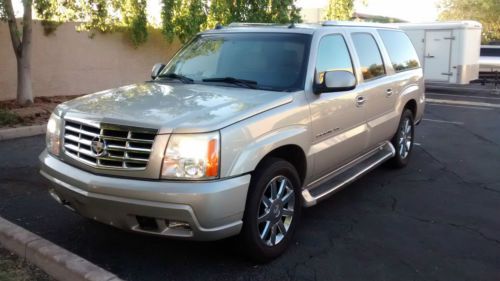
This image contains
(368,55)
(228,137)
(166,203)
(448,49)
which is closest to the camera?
(166,203)

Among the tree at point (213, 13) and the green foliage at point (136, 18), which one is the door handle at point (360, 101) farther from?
the green foliage at point (136, 18)

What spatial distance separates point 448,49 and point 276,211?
14374mm

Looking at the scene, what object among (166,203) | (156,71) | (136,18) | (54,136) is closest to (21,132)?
(156,71)

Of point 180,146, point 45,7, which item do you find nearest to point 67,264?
point 180,146

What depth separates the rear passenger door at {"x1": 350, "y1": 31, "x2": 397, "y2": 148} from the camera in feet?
18.2

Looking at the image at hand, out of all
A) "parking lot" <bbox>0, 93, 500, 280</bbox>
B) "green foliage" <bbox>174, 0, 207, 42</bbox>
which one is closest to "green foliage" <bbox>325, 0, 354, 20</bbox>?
"green foliage" <bbox>174, 0, 207, 42</bbox>

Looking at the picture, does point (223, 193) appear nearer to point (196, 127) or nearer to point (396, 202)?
point (196, 127)

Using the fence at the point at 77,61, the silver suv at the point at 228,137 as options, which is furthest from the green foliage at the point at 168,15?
the silver suv at the point at 228,137

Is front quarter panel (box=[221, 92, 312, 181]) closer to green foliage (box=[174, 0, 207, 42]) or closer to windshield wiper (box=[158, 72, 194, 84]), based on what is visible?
windshield wiper (box=[158, 72, 194, 84])

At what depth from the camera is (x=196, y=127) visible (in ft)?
11.5

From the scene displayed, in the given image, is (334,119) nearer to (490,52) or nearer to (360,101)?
(360,101)

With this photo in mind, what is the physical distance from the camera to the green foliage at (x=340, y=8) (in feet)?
57.6

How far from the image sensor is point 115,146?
11.9 ft

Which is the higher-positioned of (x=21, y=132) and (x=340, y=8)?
(x=340, y=8)
